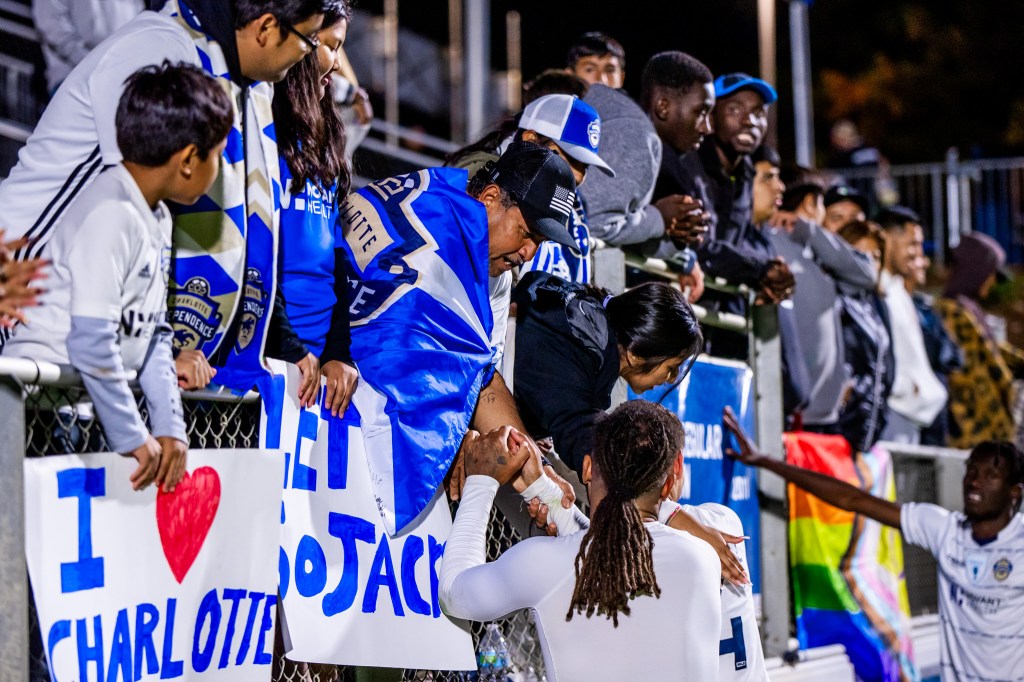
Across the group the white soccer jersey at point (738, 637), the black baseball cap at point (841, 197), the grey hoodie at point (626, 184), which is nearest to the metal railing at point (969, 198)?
the black baseball cap at point (841, 197)

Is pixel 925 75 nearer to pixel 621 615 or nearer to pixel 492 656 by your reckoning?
pixel 492 656

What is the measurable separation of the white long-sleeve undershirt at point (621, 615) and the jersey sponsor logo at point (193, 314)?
96 cm

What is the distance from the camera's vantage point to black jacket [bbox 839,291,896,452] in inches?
309

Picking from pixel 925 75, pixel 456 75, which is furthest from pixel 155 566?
pixel 925 75

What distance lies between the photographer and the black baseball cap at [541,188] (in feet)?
14.1

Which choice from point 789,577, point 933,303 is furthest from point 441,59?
point 789,577

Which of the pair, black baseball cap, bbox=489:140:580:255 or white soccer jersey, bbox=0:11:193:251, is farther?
black baseball cap, bbox=489:140:580:255

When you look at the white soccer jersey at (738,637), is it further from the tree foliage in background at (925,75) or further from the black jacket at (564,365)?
the tree foliage in background at (925,75)

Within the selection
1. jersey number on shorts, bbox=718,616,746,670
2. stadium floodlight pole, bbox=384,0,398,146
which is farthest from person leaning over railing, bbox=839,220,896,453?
stadium floodlight pole, bbox=384,0,398,146

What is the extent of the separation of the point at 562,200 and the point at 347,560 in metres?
1.29

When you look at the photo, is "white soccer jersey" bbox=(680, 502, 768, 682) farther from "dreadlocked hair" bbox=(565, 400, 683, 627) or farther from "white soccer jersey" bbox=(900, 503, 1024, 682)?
"white soccer jersey" bbox=(900, 503, 1024, 682)

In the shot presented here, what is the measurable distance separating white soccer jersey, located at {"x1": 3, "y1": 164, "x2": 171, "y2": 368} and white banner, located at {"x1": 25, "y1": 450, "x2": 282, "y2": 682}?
11.3 inches

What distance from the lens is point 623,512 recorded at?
3.64 meters

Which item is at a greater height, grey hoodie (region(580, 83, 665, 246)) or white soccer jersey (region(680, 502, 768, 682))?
grey hoodie (region(580, 83, 665, 246))
